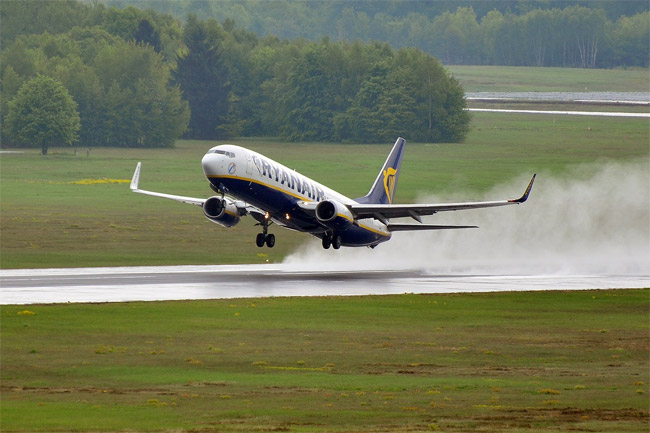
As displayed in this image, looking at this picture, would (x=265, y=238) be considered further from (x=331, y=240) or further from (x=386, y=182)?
(x=386, y=182)

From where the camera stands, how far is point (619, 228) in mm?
106250

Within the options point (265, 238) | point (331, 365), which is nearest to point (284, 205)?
point (265, 238)

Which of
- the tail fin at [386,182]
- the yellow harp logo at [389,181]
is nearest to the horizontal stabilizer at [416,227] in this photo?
the tail fin at [386,182]

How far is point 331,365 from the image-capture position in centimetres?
5031

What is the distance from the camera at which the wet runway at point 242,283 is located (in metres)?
69.6

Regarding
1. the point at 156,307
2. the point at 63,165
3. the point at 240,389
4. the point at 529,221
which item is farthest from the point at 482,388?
the point at 63,165

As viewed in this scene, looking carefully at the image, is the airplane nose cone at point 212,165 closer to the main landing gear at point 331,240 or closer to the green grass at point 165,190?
the main landing gear at point 331,240

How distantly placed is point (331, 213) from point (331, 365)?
2729 centimetres

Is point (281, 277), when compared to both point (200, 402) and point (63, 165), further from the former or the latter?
point (63, 165)

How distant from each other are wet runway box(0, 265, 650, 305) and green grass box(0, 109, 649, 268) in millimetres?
9620

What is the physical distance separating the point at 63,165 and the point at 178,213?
56.6 meters

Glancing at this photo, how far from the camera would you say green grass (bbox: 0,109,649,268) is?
332 ft

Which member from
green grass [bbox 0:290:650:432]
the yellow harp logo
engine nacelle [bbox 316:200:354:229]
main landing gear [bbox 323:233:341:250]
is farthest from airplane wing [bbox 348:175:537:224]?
green grass [bbox 0:290:650:432]

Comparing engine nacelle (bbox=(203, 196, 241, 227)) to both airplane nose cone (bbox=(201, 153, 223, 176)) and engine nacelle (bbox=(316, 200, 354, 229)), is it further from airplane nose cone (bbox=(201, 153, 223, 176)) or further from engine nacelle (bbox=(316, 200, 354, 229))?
engine nacelle (bbox=(316, 200, 354, 229))
